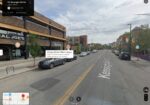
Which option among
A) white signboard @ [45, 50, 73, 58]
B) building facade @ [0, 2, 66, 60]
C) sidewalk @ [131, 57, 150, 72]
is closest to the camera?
white signboard @ [45, 50, 73, 58]

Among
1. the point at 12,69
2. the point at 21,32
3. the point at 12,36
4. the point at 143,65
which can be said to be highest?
the point at 21,32

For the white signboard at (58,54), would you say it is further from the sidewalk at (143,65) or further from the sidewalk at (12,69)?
the sidewalk at (143,65)

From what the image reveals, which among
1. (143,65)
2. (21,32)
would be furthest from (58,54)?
(21,32)

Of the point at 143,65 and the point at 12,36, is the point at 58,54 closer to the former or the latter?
the point at 143,65

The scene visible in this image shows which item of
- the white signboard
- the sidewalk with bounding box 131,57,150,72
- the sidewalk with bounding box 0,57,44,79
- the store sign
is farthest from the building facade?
the white signboard

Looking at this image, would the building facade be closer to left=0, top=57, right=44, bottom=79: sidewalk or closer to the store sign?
the store sign

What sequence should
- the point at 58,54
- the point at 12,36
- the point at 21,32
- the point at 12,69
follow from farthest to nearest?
the point at 21,32 → the point at 12,36 → the point at 12,69 → the point at 58,54

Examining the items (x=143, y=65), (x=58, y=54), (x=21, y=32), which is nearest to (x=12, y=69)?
(x=143, y=65)

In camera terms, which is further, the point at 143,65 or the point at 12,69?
the point at 143,65

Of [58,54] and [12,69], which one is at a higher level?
[58,54]

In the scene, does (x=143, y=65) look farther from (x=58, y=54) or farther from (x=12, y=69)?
(x=58, y=54)

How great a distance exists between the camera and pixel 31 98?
14.2 m

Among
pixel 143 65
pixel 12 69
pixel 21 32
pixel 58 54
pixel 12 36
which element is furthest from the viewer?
pixel 21 32

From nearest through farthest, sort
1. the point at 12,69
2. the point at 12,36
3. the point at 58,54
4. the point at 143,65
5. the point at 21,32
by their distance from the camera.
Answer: the point at 58,54
the point at 12,69
the point at 143,65
the point at 12,36
the point at 21,32
